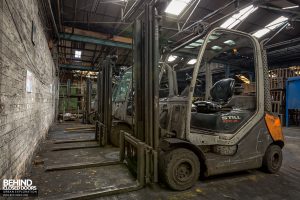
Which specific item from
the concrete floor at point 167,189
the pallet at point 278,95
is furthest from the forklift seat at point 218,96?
the pallet at point 278,95

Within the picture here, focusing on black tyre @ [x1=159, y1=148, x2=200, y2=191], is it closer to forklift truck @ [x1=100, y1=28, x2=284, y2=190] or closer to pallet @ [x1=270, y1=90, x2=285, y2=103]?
forklift truck @ [x1=100, y1=28, x2=284, y2=190]

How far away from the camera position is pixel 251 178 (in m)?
3.67

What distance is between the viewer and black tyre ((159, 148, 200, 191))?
3.01m

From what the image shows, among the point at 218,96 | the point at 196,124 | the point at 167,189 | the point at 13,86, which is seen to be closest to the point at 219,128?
the point at 196,124

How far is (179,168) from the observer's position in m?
3.11

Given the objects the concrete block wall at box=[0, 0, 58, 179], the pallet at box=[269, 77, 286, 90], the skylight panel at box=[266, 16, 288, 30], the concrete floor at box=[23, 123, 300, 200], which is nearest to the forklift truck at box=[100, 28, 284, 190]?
the concrete floor at box=[23, 123, 300, 200]

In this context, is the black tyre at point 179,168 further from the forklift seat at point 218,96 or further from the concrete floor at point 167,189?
the forklift seat at point 218,96

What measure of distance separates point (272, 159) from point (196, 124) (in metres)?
1.71

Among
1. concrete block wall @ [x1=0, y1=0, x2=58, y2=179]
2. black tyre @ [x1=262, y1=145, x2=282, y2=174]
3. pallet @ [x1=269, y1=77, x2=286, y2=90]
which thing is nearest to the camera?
concrete block wall @ [x1=0, y1=0, x2=58, y2=179]

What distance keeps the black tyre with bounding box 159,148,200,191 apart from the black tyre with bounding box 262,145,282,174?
5.63 feet

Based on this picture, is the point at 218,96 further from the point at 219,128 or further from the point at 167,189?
the point at 167,189

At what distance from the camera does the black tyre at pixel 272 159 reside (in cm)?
391

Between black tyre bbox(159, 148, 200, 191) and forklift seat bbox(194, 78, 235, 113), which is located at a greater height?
forklift seat bbox(194, 78, 235, 113)

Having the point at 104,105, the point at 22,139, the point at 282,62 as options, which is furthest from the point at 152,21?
the point at 282,62
